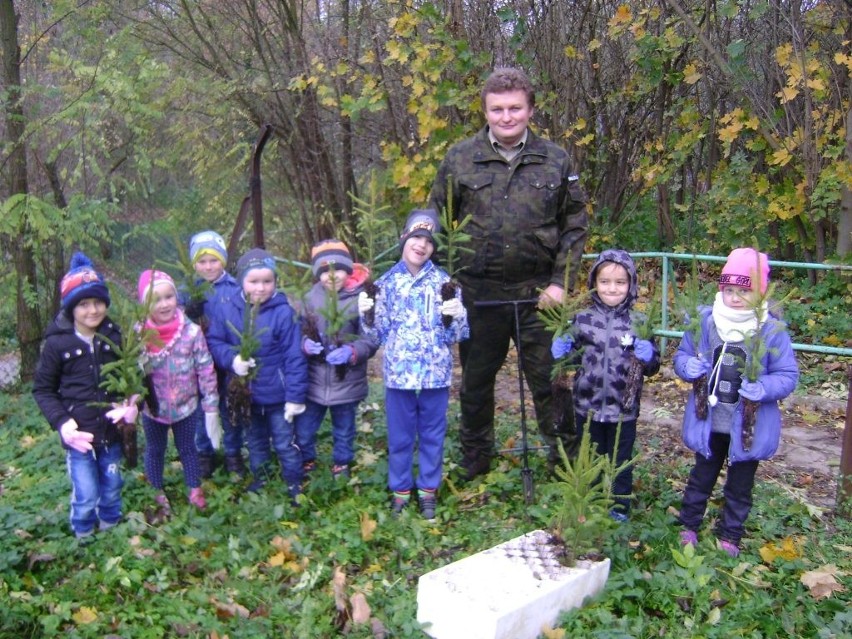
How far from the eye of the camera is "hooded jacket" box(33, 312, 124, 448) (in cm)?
417

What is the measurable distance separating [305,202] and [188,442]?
23.1 ft

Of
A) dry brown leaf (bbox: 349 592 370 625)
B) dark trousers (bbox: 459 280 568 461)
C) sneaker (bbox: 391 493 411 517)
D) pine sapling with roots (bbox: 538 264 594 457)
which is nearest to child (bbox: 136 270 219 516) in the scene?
sneaker (bbox: 391 493 411 517)

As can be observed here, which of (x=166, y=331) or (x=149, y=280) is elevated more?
(x=149, y=280)

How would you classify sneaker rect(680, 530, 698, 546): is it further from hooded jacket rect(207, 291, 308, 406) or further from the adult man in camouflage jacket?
hooded jacket rect(207, 291, 308, 406)

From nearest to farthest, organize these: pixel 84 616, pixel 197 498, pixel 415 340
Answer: pixel 84 616, pixel 415 340, pixel 197 498

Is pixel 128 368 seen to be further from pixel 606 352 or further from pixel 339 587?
pixel 606 352

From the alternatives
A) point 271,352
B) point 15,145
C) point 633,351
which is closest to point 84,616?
point 271,352

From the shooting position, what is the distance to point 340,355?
14.8 feet

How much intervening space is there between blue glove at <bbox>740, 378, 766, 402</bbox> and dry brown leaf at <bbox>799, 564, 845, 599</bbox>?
89 cm

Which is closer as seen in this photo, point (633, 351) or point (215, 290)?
point (633, 351)

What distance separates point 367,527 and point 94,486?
150 centimetres

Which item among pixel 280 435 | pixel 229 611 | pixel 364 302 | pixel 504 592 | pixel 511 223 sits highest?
pixel 511 223

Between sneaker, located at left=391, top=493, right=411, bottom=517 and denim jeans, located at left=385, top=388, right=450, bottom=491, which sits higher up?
denim jeans, located at left=385, top=388, right=450, bottom=491

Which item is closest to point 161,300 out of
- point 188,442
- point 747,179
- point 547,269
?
point 188,442
